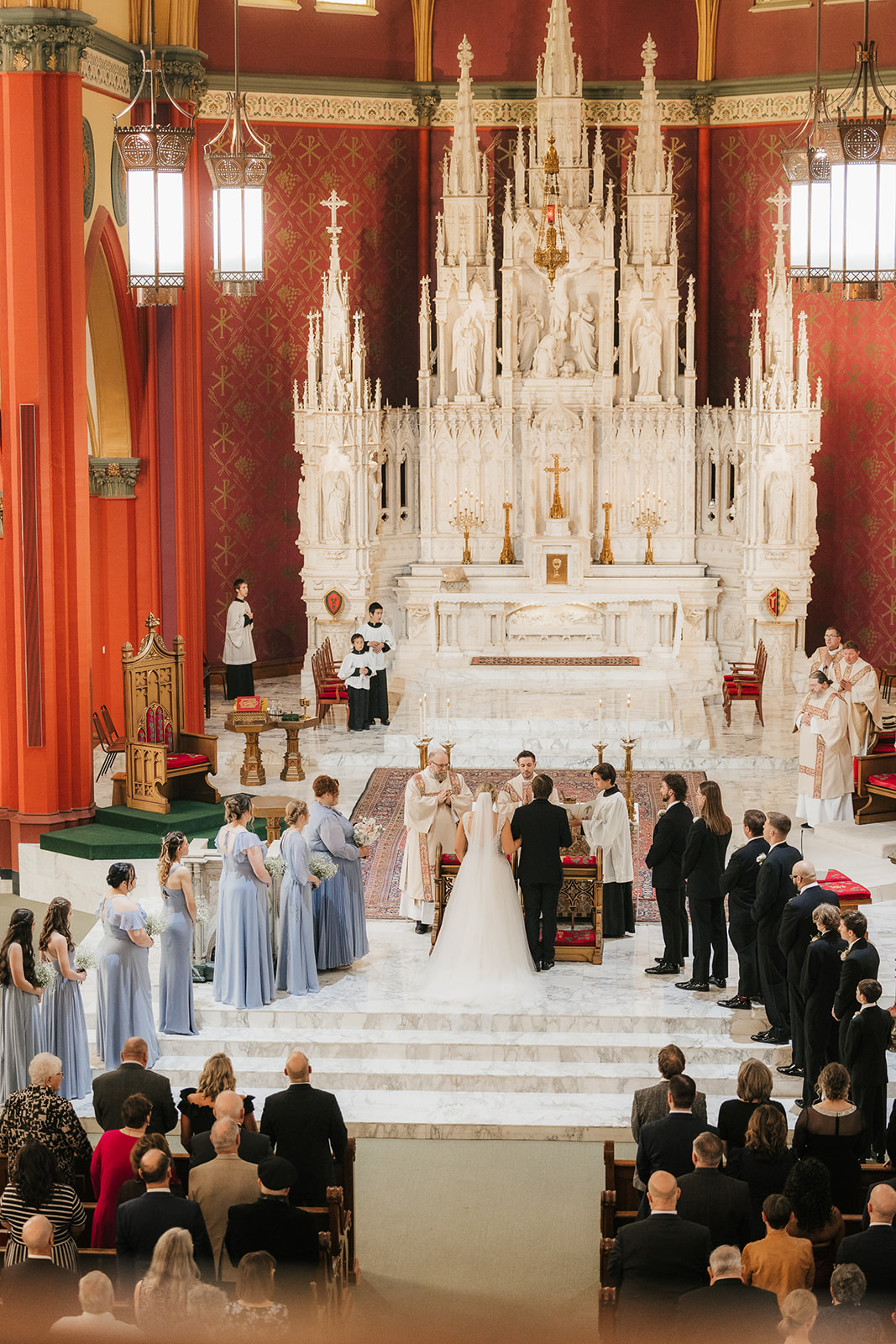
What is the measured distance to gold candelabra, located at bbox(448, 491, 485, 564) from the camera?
2116 centimetres

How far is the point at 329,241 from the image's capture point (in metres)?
21.8

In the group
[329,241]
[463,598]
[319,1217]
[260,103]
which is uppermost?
[260,103]

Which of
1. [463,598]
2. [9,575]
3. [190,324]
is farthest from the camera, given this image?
[463,598]

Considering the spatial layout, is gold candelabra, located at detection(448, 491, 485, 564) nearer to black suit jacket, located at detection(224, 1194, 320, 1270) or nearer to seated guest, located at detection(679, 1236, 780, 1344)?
black suit jacket, located at detection(224, 1194, 320, 1270)

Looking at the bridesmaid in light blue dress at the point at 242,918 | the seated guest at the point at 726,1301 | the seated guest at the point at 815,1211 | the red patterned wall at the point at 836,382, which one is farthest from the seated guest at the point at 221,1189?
the red patterned wall at the point at 836,382

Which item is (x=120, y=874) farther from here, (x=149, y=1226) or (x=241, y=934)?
(x=149, y=1226)

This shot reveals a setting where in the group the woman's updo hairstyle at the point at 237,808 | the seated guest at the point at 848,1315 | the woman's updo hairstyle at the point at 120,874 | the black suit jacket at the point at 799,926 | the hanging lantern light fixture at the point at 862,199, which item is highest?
the hanging lantern light fixture at the point at 862,199

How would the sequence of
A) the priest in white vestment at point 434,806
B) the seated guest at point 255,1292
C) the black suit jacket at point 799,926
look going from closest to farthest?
the seated guest at point 255,1292, the black suit jacket at point 799,926, the priest in white vestment at point 434,806

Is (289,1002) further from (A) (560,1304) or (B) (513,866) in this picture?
(A) (560,1304)

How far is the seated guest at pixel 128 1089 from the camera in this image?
7605 millimetres

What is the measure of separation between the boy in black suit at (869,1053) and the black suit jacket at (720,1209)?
180 cm

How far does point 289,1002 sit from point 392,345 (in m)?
13.4

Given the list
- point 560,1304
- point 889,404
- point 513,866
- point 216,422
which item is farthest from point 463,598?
point 560,1304

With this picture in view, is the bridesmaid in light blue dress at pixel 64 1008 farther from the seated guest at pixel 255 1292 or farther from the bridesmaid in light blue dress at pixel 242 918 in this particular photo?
the seated guest at pixel 255 1292
